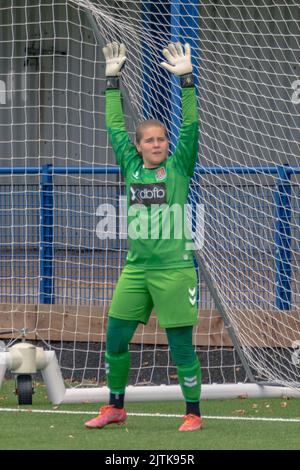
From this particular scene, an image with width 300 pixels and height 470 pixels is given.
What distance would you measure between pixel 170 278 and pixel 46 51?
32.9ft

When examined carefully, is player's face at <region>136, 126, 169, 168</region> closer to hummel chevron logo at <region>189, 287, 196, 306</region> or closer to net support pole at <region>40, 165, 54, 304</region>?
hummel chevron logo at <region>189, 287, 196, 306</region>

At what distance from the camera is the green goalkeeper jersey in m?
7.63

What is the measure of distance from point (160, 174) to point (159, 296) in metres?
0.67

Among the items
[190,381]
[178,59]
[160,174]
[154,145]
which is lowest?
[190,381]

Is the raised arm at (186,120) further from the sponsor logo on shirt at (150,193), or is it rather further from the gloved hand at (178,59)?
the sponsor logo on shirt at (150,193)

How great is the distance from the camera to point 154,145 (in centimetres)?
766

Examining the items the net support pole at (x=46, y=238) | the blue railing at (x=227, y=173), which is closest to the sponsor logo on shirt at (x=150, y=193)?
the blue railing at (x=227, y=173)

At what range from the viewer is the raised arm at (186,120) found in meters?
7.62

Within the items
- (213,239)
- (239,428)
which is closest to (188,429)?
(239,428)

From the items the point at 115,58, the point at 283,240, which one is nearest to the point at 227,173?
the point at 283,240

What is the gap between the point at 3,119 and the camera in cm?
1658

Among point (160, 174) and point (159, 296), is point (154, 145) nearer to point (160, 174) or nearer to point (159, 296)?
point (160, 174)

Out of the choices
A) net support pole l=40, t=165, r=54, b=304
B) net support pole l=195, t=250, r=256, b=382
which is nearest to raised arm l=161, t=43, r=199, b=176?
net support pole l=195, t=250, r=256, b=382

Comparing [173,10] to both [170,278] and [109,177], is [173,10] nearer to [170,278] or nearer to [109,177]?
[109,177]
